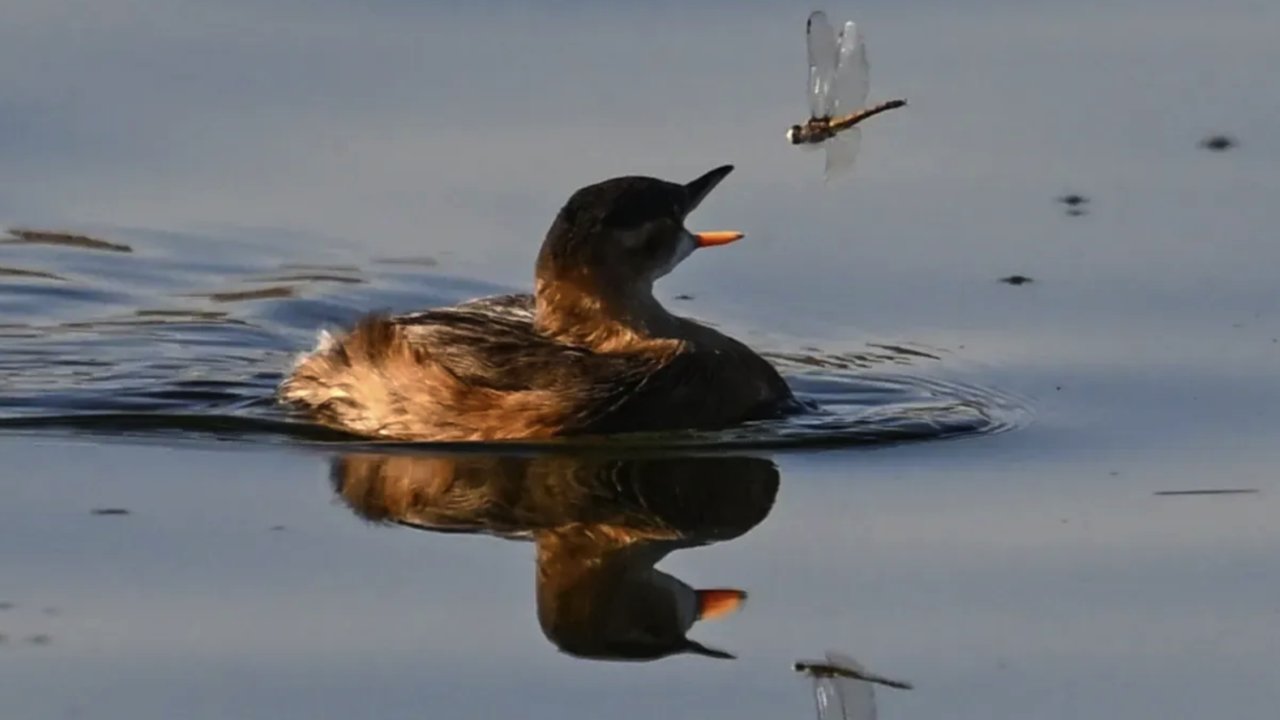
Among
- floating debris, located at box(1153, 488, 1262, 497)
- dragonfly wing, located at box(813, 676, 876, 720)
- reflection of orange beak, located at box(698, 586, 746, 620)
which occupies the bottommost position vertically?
dragonfly wing, located at box(813, 676, 876, 720)

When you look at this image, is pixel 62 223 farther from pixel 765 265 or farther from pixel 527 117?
pixel 765 265

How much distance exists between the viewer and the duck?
12180 millimetres

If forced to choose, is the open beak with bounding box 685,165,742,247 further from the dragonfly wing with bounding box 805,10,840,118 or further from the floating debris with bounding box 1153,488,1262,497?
the floating debris with bounding box 1153,488,1262,497

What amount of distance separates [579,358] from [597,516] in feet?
5.18

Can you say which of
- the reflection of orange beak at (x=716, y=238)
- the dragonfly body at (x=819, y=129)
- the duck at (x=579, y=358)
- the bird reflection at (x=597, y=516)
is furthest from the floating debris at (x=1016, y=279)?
the bird reflection at (x=597, y=516)

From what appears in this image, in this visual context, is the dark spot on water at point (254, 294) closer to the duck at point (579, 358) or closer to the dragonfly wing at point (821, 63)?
the duck at point (579, 358)

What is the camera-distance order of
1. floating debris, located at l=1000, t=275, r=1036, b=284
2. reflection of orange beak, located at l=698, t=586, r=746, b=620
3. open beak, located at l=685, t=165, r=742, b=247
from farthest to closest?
floating debris, located at l=1000, t=275, r=1036, b=284
open beak, located at l=685, t=165, r=742, b=247
reflection of orange beak, located at l=698, t=586, r=746, b=620

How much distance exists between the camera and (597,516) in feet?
35.8

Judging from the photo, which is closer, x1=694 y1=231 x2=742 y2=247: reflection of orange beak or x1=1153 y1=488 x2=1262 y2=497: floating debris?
x1=1153 y1=488 x2=1262 y2=497: floating debris

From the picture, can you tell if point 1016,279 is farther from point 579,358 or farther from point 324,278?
point 324,278

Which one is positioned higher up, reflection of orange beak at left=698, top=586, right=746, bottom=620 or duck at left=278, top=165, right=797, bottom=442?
duck at left=278, top=165, right=797, bottom=442

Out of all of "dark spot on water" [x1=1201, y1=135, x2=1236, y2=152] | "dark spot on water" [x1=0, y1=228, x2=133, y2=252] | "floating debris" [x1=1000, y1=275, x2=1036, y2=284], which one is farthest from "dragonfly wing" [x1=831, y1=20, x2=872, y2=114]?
"dark spot on water" [x1=0, y1=228, x2=133, y2=252]

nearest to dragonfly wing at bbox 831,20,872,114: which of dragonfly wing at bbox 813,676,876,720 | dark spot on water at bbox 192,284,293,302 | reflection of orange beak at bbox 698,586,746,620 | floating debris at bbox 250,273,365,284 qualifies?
floating debris at bbox 250,273,365,284

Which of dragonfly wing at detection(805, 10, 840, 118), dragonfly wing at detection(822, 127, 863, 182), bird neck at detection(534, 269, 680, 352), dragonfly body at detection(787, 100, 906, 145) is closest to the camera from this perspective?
bird neck at detection(534, 269, 680, 352)
